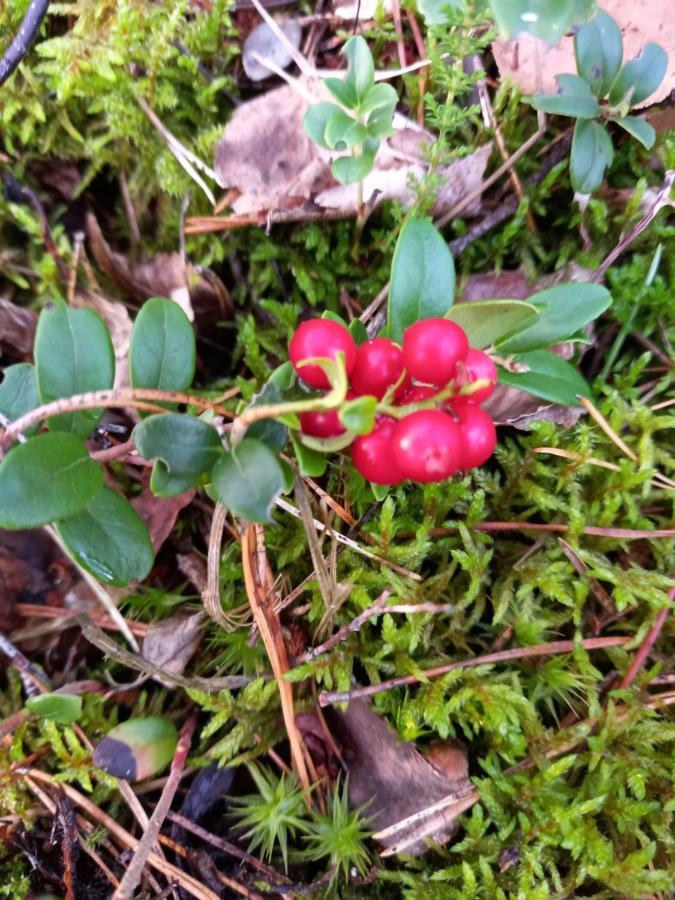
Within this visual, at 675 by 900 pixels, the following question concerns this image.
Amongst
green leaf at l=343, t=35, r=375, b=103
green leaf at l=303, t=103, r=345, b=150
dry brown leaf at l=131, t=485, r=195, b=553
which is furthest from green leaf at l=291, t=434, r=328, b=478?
green leaf at l=343, t=35, r=375, b=103

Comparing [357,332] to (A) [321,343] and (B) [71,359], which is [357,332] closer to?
(A) [321,343]

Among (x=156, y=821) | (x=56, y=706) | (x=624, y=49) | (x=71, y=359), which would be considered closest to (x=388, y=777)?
(x=156, y=821)

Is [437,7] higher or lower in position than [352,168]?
higher

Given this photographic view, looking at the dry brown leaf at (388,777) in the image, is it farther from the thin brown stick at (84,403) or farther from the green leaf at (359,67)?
the green leaf at (359,67)

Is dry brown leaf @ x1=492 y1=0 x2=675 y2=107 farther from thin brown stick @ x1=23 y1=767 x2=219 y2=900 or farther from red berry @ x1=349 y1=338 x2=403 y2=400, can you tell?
thin brown stick @ x1=23 y1=767 x2=219 y2=900

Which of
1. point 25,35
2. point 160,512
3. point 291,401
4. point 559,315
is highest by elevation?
point 25,35

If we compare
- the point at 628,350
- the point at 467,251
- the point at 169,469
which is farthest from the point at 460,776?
the point at 467,251

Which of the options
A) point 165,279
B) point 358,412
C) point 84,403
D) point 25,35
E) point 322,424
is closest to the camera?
point 358,412

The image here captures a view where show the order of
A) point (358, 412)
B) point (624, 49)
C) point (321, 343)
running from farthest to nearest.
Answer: point (624, 49) < point (321, 343) < point (358, 412)
